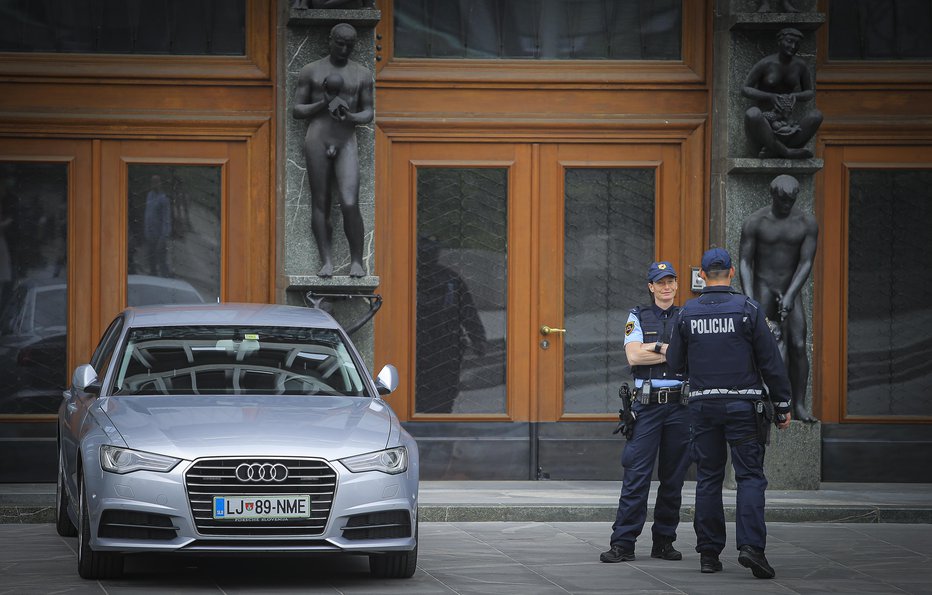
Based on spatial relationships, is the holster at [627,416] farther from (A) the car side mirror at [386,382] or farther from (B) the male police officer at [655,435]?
(A) the car side mirror at [386,382]

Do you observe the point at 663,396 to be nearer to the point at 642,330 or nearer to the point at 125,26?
the point at 642,330

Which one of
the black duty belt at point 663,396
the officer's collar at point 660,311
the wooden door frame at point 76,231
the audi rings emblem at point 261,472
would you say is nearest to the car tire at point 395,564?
the audi rings emblem at point 261,472

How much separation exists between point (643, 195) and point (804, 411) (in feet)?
7.86

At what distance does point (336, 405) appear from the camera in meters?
9.47

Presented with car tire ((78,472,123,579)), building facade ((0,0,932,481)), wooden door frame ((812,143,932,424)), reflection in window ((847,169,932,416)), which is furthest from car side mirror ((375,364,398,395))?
reflection in window ((847,169,932,416))

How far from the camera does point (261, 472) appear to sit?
336 inches

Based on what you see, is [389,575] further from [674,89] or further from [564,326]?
[674,89]

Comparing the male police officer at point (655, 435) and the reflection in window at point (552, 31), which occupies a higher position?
the reflection in window at point (552, 31)

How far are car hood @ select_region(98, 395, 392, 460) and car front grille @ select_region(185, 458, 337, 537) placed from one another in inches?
2.4

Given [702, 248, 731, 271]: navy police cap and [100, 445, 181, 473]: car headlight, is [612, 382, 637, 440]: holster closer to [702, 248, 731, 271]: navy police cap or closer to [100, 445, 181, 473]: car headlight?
[702, 248, 731, 271]: navy police cap

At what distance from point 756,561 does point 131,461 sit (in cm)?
370

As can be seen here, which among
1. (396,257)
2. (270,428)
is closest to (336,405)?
(270,428)

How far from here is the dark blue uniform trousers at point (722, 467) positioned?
372 inches

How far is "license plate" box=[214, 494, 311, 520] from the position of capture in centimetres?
848
